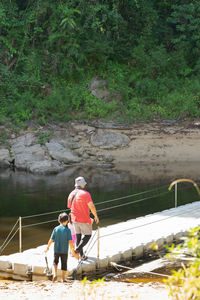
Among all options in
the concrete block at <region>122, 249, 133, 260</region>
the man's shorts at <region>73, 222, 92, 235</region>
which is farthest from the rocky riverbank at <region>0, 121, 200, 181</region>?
the man's shorts at <region>73, 222, 92, 235</region>

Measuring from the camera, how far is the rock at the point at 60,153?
26266 millimetres

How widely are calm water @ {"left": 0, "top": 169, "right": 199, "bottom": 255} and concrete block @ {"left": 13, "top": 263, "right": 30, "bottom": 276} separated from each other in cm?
212

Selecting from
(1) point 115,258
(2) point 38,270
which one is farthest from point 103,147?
(2) point 38,270

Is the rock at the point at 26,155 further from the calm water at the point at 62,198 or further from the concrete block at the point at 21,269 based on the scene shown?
the concrete block at the point at 21,269

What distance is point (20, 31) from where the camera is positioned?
3036 centimetres

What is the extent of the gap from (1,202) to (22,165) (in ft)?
27.3

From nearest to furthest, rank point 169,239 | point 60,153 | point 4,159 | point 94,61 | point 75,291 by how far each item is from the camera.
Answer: point 75,291 → point 169,239 → point 4,159 → point 60,153 → point 94,61

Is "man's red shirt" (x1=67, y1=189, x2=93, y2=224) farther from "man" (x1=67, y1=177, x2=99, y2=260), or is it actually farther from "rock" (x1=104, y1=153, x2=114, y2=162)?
"rock" (x1=104, y1=153, x2=114, y2=162)

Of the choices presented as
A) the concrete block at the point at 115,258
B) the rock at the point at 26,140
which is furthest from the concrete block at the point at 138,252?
the rock at the point at 26,140

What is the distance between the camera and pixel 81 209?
8.29 metres

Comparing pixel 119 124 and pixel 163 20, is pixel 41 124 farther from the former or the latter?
pixel 163 20

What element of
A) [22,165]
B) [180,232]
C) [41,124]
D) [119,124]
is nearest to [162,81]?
[119,124]

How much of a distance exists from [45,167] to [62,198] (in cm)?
716

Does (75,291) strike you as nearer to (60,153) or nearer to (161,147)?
(60,153)
